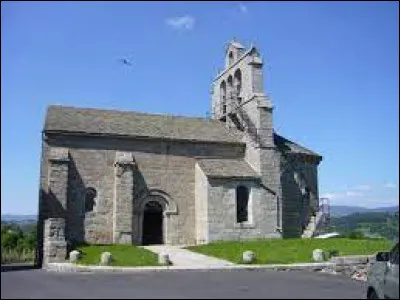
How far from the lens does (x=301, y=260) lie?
22.5 m

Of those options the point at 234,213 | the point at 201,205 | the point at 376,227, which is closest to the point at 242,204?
the point at 234,213

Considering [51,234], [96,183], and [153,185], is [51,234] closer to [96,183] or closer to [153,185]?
[96,183]

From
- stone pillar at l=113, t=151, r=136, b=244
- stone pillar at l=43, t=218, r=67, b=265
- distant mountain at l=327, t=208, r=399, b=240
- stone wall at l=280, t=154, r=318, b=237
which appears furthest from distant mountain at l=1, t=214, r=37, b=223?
stone wall at l=280, t=154, r=318, b=237

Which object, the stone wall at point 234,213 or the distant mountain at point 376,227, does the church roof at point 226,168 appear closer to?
the stone wall at point 234,213

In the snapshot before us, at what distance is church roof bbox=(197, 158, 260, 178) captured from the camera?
31.1 metres

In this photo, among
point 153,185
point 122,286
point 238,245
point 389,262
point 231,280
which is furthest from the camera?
point 153,185

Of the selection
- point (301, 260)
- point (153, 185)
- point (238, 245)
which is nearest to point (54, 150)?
point (153, 185)

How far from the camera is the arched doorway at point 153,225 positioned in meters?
31.6

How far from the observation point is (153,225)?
31.8 m

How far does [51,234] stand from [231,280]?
34.6ft

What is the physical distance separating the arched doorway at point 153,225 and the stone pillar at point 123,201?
5.74 feet

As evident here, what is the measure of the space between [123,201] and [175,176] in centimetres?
373

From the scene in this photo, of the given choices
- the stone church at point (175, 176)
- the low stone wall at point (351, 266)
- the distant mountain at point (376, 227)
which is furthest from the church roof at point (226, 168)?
the low stone wall at point (351, 266)

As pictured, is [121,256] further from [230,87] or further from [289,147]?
[230,87]
